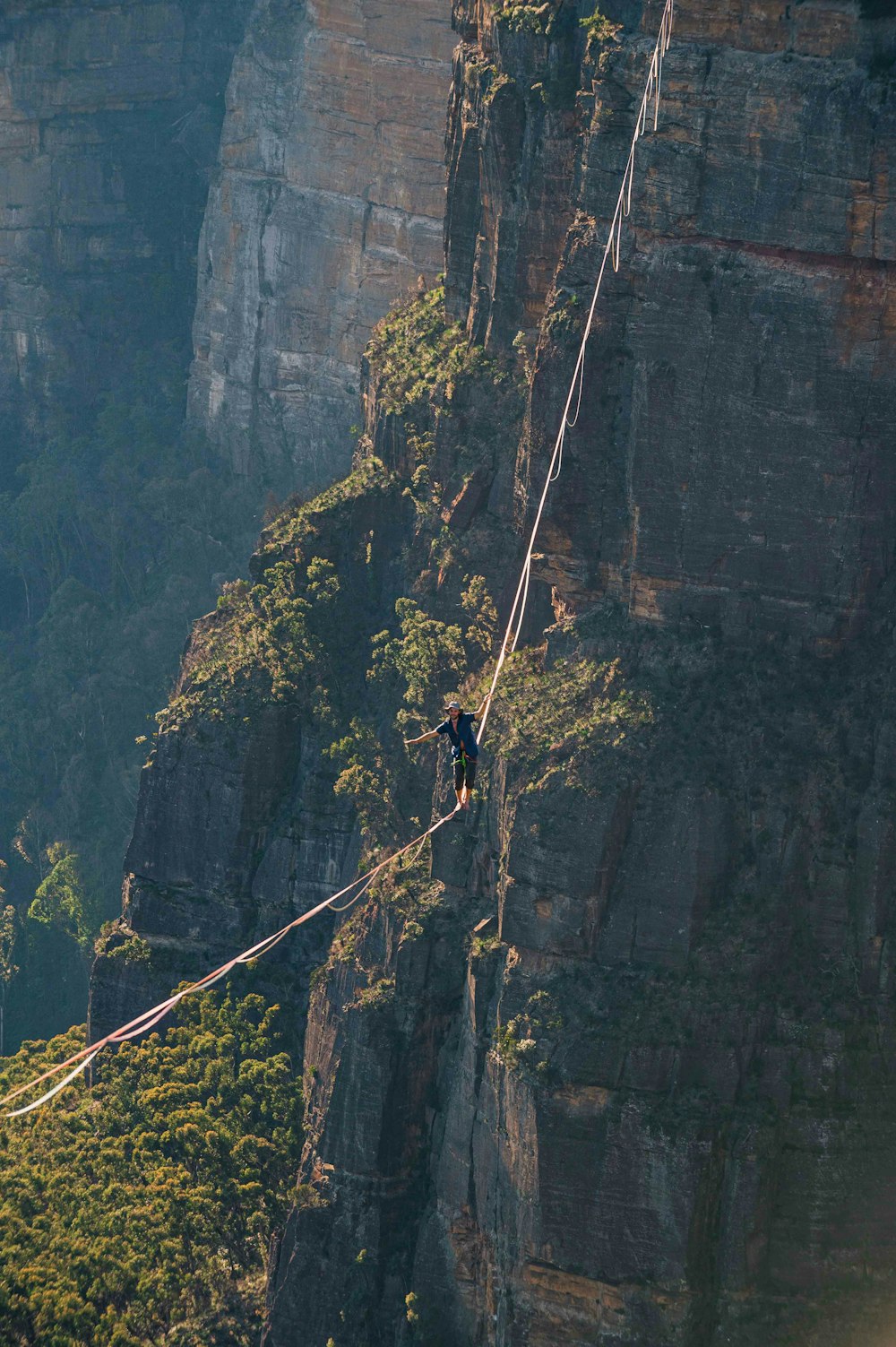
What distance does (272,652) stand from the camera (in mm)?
55875

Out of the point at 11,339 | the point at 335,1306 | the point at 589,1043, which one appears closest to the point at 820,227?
the point at 589,1043

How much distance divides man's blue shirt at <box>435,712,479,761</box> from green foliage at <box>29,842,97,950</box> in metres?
38.1

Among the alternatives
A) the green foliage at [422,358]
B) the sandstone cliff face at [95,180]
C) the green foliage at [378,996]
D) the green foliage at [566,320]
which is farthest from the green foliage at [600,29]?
the sandstone cliff face at [95,180]

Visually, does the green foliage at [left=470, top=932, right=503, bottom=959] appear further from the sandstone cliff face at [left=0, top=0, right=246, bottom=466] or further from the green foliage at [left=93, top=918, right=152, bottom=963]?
the sandstone cliff face at [left=0, top=0, right=246, bottom=466]

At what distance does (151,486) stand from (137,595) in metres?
4.03

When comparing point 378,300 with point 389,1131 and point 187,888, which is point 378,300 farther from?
point 389,1131

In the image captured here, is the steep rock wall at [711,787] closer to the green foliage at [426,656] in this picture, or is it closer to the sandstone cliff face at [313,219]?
the green foliage at [426,656]

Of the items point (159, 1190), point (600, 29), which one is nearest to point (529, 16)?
point (600, 29)

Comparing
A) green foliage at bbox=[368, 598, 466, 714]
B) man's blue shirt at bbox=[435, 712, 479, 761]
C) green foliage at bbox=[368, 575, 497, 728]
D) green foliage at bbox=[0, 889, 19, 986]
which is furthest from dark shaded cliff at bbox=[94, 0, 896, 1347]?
green foliage at bbox=[0, 889, 19, 986]

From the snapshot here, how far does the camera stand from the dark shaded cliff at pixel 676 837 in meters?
40.7

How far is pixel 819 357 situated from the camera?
41.0m

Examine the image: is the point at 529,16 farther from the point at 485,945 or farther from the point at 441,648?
the point at 485,945

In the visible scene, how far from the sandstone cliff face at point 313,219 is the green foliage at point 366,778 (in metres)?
22.8

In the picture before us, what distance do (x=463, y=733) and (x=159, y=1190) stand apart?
15840mm
